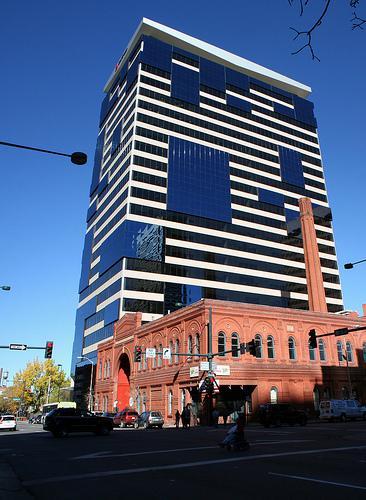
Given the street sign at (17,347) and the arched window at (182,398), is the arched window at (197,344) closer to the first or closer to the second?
the arched window at (182,398)

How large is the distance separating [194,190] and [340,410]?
163 feet

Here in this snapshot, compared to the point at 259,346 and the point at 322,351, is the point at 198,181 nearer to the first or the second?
the point at 322,351

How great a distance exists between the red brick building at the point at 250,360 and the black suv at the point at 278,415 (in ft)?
21.1

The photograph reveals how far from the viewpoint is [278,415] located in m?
32.4

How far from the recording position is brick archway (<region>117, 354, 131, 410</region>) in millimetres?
54281

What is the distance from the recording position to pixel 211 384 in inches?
1292

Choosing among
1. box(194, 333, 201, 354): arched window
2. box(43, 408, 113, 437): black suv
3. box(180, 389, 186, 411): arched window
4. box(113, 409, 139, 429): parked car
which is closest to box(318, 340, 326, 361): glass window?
box(194, 333, 201, 354): arched window

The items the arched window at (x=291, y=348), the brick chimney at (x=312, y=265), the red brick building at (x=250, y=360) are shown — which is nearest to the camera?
the red brick building at (x=250, y=360)

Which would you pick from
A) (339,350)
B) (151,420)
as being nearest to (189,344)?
(151,420)

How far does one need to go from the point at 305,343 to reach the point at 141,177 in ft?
139

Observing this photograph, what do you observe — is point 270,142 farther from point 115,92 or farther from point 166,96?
point 115,92

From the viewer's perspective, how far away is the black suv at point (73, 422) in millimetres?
25188

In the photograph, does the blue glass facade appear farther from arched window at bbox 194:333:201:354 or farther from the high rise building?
arched window at bbox 194:333:201:354

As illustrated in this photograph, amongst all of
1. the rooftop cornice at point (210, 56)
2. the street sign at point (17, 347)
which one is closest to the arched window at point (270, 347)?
the street sign at point (17, 347)
